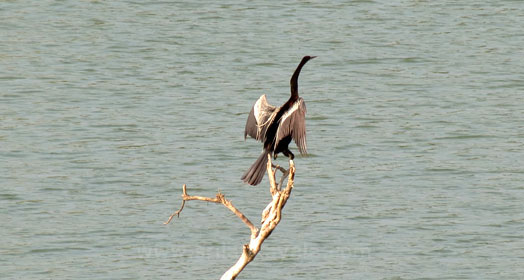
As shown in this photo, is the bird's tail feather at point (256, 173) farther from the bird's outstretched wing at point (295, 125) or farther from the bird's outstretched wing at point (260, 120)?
the bird's outstretched wing at point (260, 120)

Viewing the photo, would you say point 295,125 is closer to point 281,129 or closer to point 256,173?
point 281,129

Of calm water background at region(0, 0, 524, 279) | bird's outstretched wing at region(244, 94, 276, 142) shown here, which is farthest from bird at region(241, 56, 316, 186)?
calm water background at region(0, 0, 524, 279)

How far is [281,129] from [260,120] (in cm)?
55

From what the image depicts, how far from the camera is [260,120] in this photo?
36.6 feet

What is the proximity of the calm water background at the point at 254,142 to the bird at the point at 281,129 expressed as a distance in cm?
437

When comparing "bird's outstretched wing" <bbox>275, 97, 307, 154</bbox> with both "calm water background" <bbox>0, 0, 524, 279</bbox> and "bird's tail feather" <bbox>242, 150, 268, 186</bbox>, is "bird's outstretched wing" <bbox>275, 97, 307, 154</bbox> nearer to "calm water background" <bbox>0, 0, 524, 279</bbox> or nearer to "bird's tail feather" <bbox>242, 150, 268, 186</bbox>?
"bird's tail feather" <bbox>242, 150, 268, 186</bbox>

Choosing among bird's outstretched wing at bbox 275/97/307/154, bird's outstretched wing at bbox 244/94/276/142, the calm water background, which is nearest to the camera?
bird's outstretched wing at bbox 275/97/307/154

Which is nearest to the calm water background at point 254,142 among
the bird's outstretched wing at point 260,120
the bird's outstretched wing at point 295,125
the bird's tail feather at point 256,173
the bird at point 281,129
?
the bird's outstretched wing at point 260,120

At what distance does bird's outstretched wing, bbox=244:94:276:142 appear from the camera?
435 inches

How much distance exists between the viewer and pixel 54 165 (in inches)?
798

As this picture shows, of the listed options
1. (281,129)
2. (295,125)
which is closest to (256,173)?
(281,129)

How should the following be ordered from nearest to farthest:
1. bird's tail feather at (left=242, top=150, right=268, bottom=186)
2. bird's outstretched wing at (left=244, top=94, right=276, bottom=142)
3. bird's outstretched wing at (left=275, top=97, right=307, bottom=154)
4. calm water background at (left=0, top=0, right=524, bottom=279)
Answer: bird's outstretched wing at (left=275, top=97, right=307, bottom=154) → bird's tail feather at (left=242, top=150, right=268, bottom=186) → bird's outstretched wing at (left=244, top=94, right=276, bottom=142) → calm water background at (left=0, top=0, right=524, bottom=279)

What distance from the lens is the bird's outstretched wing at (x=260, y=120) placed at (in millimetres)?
11059

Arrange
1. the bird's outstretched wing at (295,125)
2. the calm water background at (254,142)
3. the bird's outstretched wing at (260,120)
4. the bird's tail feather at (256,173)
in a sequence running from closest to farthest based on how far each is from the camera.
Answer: the bird's outstretched wing at (295,125)
the bird's tail feather at (256,173)
the bird's outstretched wing at (260,120)
the calm water background at (254,142)
